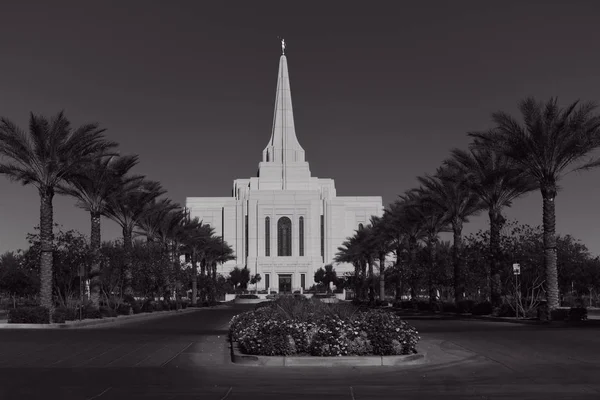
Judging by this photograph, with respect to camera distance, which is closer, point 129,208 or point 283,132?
point 129,208

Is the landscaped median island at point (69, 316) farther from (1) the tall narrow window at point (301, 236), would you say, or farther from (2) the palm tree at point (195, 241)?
(1) the tall narrow window at point (301, 236)

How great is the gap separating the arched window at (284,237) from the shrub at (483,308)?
8348 cm

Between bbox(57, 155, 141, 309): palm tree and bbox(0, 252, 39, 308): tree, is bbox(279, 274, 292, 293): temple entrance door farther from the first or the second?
bbox(57, 155, 141, 309): palm tree

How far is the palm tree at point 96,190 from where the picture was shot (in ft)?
122

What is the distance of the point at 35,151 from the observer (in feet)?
102

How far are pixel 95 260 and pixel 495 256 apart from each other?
19.7 meters

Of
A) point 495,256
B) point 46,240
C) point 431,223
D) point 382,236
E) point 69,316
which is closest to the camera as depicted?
point 46,240

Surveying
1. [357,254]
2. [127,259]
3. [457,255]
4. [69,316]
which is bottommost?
[69,316]

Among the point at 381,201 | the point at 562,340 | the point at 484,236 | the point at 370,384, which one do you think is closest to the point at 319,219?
the point at 381,201

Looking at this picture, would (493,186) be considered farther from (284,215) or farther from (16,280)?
(284,215)

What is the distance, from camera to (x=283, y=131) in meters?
126

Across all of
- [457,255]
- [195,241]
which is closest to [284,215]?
[195,241]

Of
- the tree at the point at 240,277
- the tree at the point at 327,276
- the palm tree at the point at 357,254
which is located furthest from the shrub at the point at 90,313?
the tree at the point at 240,277

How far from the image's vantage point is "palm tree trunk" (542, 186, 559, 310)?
3188 centimetres
